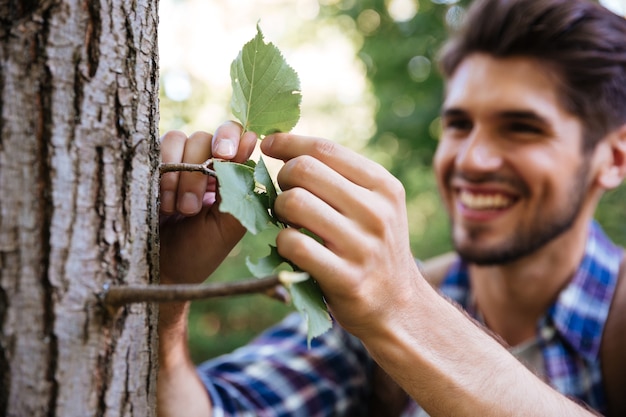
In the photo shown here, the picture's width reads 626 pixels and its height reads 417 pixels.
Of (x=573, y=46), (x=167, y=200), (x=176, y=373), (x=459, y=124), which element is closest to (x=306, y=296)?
(x=167, y=200)

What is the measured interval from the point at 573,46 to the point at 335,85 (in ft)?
22.8

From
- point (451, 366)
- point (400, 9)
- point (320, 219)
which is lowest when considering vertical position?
point (451, 366)

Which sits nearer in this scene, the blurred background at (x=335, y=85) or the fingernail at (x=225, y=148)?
the fingernail at (x=225, y=148)

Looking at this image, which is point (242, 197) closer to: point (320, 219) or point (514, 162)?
point (320, 219)

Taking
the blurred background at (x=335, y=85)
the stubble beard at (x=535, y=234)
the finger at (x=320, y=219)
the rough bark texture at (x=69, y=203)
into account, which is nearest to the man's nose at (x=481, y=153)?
the stubble beard at (x=535, y=234)

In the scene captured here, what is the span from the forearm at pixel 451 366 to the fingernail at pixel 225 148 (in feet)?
1.23

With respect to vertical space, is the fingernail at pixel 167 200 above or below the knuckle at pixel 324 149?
below

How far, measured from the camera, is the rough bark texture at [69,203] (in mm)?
684

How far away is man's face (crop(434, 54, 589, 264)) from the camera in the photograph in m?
2.22

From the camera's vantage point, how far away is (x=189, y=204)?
99cm

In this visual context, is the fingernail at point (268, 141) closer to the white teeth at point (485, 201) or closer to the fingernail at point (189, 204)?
the fingernail at point (189, 204)

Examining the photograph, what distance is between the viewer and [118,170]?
0.78 metres

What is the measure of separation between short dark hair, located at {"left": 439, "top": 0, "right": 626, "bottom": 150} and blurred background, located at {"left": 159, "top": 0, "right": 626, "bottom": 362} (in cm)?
111

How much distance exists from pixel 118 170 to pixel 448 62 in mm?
2249
